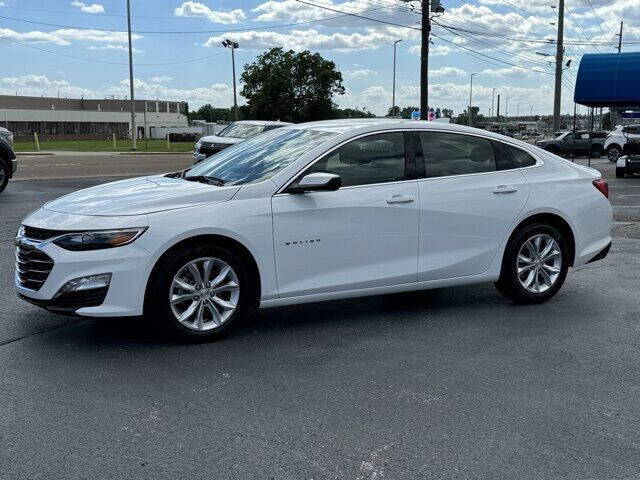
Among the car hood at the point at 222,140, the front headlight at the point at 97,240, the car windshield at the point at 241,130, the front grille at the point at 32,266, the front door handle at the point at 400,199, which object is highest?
the car windshield at the point at 241,130

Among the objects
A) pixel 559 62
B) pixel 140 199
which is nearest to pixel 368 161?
pixel 140 199

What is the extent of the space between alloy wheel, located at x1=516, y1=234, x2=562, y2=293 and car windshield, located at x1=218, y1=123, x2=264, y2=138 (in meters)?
13.9

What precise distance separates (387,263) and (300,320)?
2.91 ft

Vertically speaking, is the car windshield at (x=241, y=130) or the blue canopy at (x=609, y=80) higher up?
the blue canopy at (x=609, y=80)

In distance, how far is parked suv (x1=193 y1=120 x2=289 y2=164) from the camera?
A: 1898 cm

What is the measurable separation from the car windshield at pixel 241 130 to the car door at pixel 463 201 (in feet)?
45.2

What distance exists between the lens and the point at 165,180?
5.84 m

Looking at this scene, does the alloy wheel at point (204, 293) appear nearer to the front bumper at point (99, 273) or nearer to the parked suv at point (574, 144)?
the front bumper at point (99, 273)

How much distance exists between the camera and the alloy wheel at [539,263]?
6.29m

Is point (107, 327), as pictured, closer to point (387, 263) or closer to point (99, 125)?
point (387, 263)

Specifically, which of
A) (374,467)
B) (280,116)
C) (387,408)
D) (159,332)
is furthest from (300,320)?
(280,116)

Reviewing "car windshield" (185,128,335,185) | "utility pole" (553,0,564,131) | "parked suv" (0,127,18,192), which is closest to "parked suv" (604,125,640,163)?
"utility pole" (553,0,564,131)

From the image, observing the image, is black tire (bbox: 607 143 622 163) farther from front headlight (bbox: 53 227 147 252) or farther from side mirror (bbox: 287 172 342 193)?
front headlight (bbox: 53 227 147 252)

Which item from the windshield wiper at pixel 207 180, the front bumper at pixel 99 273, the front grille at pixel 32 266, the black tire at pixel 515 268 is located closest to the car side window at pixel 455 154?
the black tire at pixel 515 268
